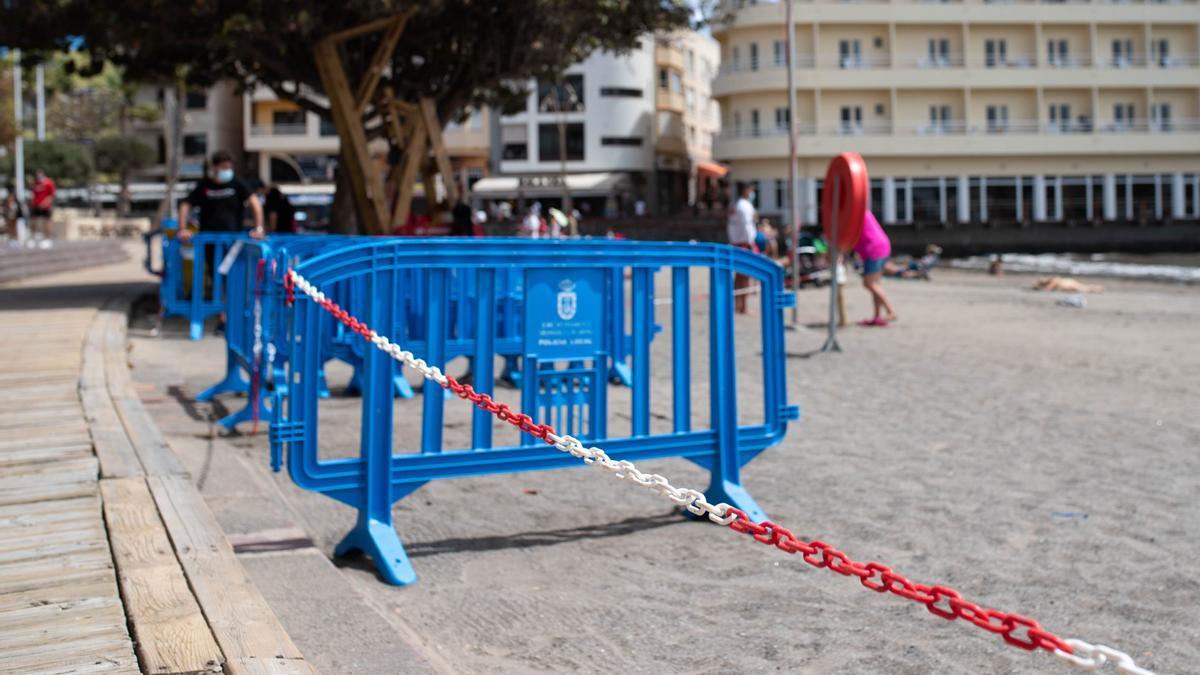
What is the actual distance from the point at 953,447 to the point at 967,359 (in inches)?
194

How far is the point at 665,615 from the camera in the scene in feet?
16.0

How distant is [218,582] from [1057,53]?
6376 centimetres

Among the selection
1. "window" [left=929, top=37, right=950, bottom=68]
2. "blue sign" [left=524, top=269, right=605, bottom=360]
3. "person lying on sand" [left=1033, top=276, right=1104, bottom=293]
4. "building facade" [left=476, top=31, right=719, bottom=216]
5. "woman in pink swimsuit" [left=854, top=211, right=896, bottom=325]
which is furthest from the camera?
"building facade" [left=476, top=31, right=719, bottom=216]

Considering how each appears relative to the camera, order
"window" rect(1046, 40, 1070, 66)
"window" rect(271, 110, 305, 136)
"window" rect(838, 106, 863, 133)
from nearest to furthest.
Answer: "window" rect(838, 106, 863, 133) → "window" rect(1046, 40, 1070, 66) → "window" rect(271, 110, 305, 136)

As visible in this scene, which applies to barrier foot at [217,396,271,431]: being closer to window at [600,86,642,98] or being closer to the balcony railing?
window at [600,86,642,98]

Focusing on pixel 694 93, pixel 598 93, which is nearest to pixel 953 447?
pixel 598 93

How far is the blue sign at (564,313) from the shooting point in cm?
608

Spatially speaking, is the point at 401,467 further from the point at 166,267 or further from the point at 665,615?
the point at 166,267

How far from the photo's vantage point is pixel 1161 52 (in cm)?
6206

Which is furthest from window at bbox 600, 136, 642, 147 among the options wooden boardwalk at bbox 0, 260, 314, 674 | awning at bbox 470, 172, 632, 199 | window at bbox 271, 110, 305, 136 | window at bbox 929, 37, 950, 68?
wooden boardwalk at bbox 0, 260, 314, 674

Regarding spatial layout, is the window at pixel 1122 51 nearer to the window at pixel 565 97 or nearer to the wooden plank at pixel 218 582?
the window at pixel 565 97

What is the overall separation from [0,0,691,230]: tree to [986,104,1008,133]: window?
4203 centimetres

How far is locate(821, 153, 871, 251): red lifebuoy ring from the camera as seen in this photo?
12.7 m

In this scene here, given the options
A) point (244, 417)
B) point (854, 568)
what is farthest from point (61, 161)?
point (854, 568)
